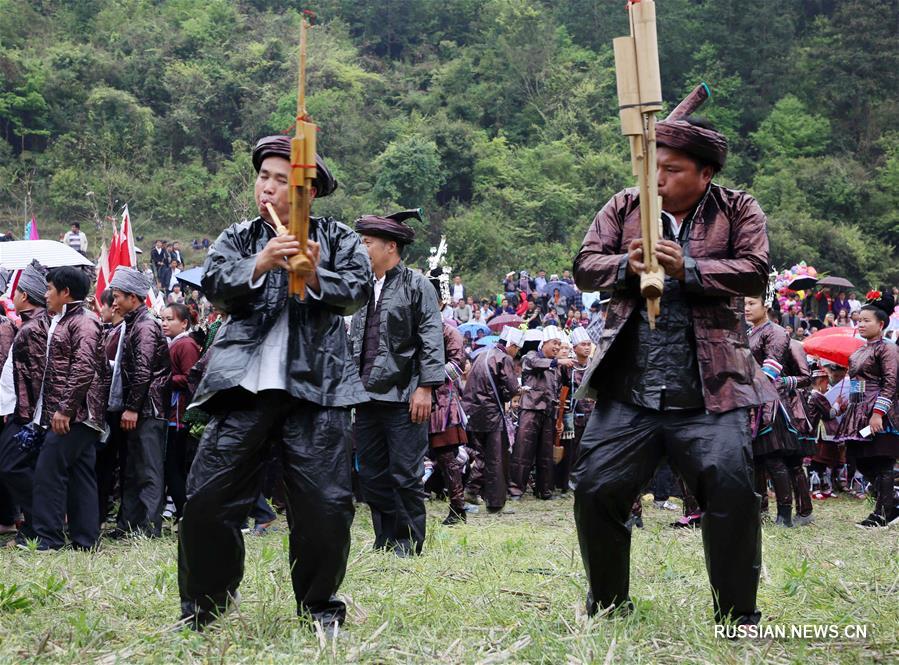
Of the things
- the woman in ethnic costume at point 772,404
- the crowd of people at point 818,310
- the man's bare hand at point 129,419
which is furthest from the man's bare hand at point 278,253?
the crowd of people at point 818,310

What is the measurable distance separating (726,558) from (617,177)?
49.3 meters

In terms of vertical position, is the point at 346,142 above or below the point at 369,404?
above

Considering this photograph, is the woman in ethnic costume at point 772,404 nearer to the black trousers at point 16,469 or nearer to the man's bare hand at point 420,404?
the man's bare hand at point 420,404

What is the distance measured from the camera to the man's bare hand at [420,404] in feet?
24.4

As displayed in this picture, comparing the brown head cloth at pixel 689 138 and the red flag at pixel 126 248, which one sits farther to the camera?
the red flag at pixel 126 248

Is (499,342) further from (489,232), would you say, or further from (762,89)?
(762,89)

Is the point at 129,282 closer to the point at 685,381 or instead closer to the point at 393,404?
the point at 393,404

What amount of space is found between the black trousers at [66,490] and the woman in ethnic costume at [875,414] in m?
6.69

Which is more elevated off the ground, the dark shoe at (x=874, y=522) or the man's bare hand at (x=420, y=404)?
the man's bare hand at (x=420, y=404)

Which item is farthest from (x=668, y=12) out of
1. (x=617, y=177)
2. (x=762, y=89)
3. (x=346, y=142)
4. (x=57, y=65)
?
(x=57, y=65)

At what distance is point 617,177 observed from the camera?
2063 inches

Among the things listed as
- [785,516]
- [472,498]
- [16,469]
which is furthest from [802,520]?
[16,469]

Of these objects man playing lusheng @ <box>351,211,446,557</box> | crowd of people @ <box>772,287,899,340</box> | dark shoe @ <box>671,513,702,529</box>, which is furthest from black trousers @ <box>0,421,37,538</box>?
crowd of people @ <box>772,287,899,340</box>

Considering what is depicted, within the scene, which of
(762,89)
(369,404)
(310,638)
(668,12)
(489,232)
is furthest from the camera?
(668,12)
